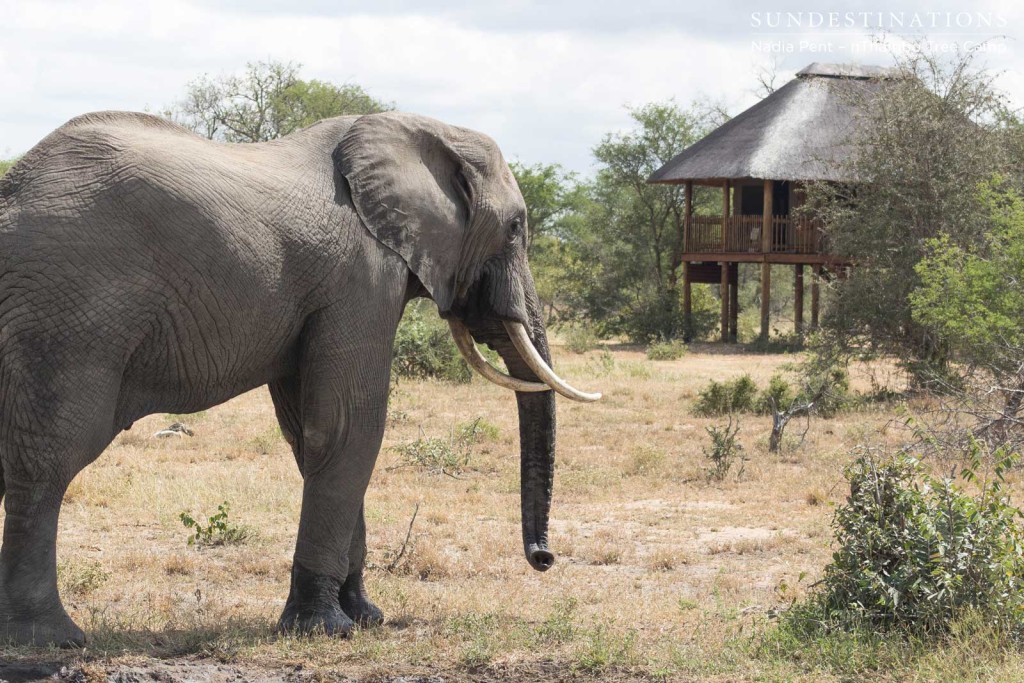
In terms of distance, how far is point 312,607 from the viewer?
5.54 metres

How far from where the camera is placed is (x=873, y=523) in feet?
18.5

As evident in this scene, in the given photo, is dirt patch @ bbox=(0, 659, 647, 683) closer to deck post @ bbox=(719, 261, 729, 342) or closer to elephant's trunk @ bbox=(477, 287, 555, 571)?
elephant's trunk @ bbox=(477, 287, 555, 571)

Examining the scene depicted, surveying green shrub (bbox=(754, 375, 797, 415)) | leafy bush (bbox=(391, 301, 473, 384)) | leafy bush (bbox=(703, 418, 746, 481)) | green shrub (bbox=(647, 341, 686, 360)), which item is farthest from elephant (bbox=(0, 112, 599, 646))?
green shrub (bbox=(647, 341, 686, 360))

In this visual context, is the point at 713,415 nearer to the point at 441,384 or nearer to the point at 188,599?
the point at 441,384

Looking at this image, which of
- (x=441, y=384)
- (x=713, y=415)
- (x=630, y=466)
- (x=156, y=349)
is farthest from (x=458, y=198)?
(x=441, y=384)

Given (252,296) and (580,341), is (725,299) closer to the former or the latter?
(580,341)

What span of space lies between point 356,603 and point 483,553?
1.78 m

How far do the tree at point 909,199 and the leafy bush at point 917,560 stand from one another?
10.0 m

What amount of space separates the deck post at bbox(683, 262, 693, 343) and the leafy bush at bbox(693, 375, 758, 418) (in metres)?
12.9

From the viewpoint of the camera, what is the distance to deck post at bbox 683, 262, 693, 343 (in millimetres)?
28016

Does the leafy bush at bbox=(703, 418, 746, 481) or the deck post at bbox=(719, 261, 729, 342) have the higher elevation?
the deck post at bbox=(719, 261, 729, 342)

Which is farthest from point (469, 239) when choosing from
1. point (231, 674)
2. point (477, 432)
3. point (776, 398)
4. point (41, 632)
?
point (776, 398)

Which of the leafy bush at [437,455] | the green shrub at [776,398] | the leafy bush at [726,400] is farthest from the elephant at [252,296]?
the green shrub at [776,398]

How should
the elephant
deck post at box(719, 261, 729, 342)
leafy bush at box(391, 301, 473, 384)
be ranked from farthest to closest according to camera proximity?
deck post at box(719, 261, 729, 342) → leafy bush at box(391, 301, 473, 384) → the elephant
